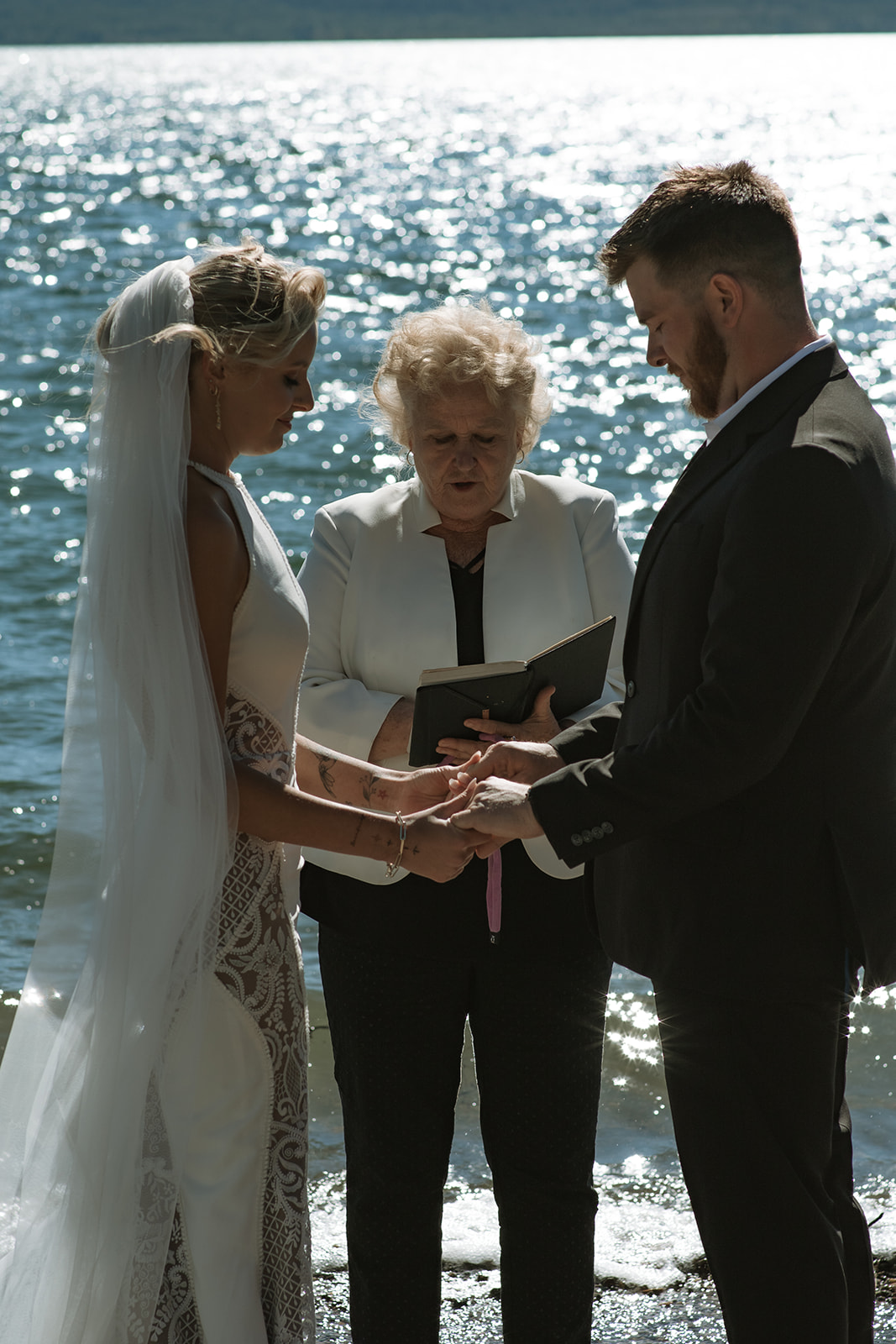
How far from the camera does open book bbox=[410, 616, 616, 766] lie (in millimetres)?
2846

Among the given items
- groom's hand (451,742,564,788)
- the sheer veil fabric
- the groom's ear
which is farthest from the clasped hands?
the groom's ear

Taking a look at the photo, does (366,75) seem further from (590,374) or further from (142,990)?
(142,990)

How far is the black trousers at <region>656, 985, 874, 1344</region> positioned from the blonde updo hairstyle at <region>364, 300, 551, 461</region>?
1.26 meters

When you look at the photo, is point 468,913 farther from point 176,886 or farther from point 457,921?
point 176,886

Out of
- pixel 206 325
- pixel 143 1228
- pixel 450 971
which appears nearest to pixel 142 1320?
pixel 143 1228

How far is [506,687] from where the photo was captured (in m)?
2.90

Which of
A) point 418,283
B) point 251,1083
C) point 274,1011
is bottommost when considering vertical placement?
point 251,1083

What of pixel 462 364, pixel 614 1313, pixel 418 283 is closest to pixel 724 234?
pixel 462 364

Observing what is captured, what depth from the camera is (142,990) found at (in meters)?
2.54

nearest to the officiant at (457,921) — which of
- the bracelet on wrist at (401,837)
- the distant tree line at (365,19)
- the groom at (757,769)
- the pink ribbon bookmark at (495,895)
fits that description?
the pink ribbon bookmark at (495,895)

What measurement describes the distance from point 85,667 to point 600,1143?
2.56 m

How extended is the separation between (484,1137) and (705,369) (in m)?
1.54

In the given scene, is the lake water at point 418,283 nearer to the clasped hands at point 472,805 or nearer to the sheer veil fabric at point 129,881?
the sheer veil fabric at point 129,881

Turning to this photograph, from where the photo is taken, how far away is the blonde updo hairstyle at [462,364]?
117 inches
